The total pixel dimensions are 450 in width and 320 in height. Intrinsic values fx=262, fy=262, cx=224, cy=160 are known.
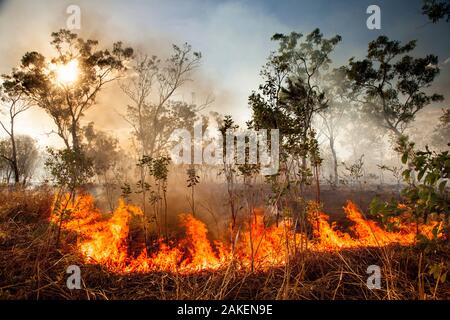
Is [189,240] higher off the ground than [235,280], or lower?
lower

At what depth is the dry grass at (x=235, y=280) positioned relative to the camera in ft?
11.5

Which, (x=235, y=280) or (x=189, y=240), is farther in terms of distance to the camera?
(x=189, y=240)

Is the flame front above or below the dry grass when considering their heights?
below

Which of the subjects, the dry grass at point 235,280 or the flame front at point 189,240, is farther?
the flame front at point 189,240

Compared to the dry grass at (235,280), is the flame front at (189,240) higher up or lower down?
lower down

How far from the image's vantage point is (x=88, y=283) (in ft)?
14.8

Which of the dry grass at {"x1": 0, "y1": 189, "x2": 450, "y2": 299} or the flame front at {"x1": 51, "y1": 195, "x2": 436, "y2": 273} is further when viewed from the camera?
the flame front at {"x1": 51, "y1": 195, "x2": 436, "y2": 273}

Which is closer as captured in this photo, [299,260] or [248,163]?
[299,260]

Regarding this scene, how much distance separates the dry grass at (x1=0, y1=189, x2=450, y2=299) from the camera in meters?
3.50

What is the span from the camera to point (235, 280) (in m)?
4.13

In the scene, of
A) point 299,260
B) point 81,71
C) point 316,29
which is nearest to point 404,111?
point 316,29
